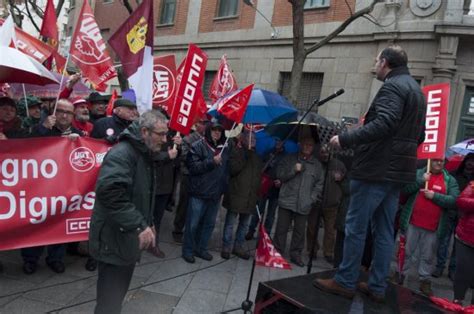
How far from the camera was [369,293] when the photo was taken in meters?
3.67

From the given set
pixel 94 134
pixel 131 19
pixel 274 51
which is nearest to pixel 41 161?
pixel 94 134

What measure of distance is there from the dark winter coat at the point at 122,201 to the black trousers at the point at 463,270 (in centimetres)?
346

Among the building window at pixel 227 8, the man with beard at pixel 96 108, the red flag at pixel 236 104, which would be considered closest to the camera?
the red flag at pixel 236 104

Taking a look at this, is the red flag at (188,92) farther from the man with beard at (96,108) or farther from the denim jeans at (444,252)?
the denim jeans at (444,252)

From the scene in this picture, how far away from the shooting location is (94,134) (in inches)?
207

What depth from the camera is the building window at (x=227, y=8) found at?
1592 centimetres

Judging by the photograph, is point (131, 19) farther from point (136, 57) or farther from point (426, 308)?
point (426, 308)

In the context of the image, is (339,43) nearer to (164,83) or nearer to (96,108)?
(164,83)

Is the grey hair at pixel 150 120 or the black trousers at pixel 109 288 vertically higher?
the grey hair at pixel 150 120

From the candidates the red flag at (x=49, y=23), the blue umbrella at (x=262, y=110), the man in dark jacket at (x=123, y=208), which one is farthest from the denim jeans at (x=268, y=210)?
the red flag at (x=49, y=23)

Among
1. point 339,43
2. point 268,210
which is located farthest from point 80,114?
point 339,43

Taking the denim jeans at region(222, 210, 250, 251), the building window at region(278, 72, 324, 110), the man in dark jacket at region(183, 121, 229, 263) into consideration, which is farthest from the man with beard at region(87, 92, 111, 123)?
the building window at region(278, 72, 324, 110)

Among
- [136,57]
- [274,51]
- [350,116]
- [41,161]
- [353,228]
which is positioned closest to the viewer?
[353,228]

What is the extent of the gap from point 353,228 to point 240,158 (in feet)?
8.28
